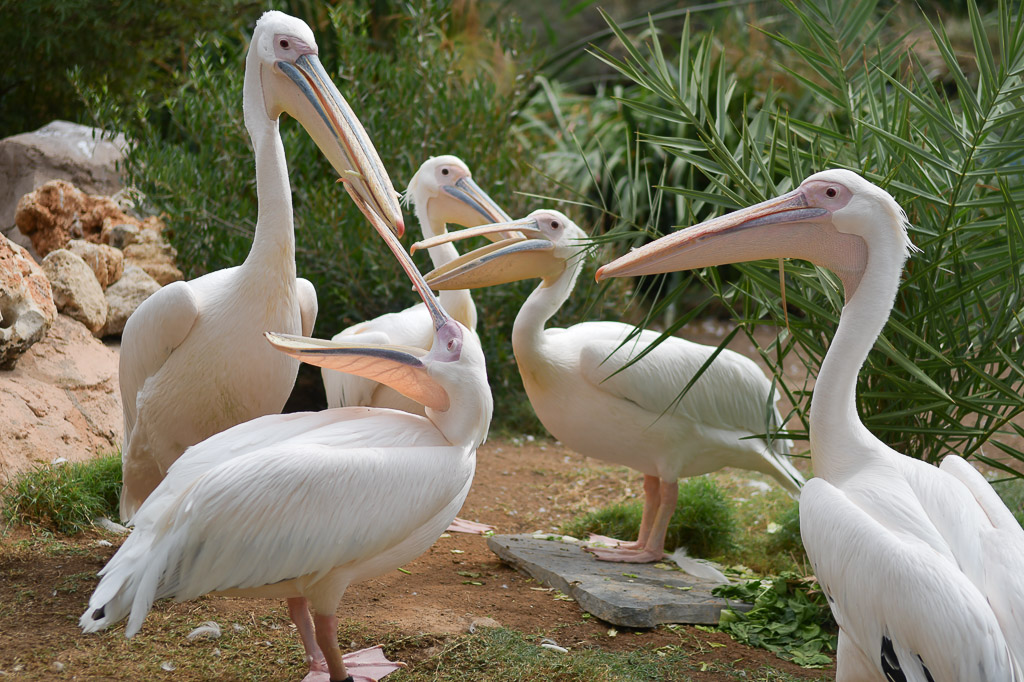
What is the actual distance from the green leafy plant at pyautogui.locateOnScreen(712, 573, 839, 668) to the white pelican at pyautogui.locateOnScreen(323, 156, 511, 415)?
163cm

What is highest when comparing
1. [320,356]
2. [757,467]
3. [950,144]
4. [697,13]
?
[697,13]

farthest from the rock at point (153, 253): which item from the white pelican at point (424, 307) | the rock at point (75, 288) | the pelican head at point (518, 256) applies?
the pelican head at point (518, 256)

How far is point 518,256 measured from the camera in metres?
4.45

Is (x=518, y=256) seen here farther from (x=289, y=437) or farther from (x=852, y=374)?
(x=852, y=374)

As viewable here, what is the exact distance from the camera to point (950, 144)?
382 centimetres

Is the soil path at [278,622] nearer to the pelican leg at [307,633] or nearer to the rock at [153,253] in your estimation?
the pelican leg at [307,633]

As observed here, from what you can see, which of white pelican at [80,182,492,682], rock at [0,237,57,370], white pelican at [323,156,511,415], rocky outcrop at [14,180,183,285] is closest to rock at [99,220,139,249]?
rocky outcrop at [14,180,183,285]

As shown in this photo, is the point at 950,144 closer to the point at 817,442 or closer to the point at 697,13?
the point at 817,442

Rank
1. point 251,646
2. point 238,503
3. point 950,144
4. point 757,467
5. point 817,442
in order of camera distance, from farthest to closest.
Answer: point 757,467 → point 950,144 → point 251,646 → point 817,442 → point 238,503

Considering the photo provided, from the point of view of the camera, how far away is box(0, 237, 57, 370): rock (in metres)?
4.56

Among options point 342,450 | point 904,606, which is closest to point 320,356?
point 342,450

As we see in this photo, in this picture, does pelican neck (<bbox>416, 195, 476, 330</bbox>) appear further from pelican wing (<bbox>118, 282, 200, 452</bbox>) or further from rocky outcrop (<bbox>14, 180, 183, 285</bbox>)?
rocky outcrop (<bbox>14, 180, 183, 285</bbox>)

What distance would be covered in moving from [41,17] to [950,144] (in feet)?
20.9

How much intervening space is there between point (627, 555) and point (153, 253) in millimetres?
3788
